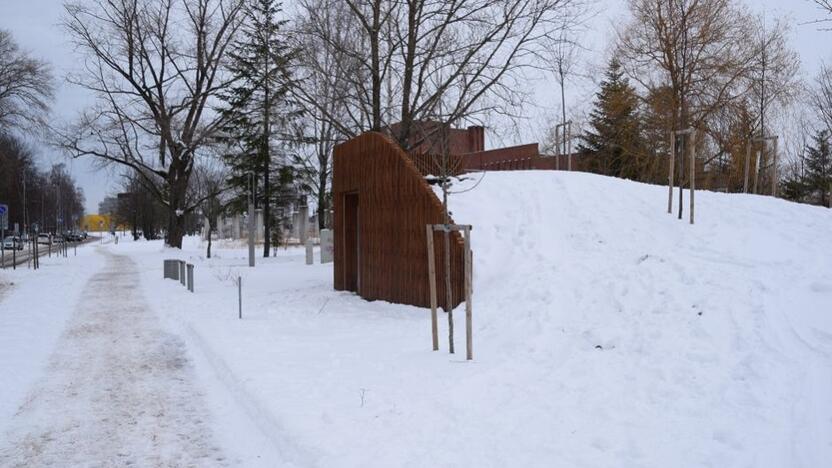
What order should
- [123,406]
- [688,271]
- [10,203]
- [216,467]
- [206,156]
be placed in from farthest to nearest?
[10,203], [206,156], [688,271], [123,406], [216,467]

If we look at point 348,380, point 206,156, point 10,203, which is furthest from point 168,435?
point 10,203

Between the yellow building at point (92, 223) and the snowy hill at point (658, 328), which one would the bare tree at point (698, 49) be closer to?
the snowy hill at point (658, 328)

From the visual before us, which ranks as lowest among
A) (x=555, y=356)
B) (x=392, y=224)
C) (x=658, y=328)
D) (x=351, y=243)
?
(x=555, y=356)

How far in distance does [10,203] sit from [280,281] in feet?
239

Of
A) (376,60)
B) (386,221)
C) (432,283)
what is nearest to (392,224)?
(386,221)

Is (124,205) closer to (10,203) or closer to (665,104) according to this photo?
(10,203)

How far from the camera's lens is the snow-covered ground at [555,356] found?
4.97 meters

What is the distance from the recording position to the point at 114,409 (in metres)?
6.60

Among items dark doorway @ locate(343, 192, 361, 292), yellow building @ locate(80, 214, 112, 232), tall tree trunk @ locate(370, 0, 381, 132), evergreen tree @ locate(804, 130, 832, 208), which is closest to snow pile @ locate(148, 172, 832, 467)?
dark doorway @ locate(343, 192, 361, 292)

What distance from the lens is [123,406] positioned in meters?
6.70

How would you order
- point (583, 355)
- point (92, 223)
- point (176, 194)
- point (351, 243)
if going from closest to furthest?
point (583, 355) < point (351, 243) < point (176, 194) < point (92, 223)

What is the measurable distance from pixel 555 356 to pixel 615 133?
29.2 m

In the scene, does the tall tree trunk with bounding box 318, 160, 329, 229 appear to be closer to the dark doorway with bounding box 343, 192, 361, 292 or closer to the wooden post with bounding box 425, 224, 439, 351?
the dark doorway with bounding box 343, 192, 361, 292

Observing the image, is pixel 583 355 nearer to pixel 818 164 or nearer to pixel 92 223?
pixel 818 164
